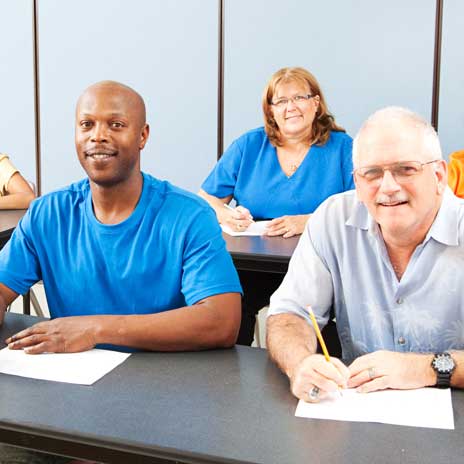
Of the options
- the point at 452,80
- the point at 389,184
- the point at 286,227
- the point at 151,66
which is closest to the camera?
the point at 389,184

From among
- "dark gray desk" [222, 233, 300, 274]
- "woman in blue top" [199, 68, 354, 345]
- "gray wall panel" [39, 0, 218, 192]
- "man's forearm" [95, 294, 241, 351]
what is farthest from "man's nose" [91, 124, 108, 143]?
"gray wall panel" [39, 0, 218, 192]

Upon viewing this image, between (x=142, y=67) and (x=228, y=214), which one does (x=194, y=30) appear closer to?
(x=142, y=67)

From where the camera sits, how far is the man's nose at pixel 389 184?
1.56 meters

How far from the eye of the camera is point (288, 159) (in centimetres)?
333

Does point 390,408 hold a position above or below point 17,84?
below

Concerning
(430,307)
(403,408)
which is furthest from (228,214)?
(403,408)

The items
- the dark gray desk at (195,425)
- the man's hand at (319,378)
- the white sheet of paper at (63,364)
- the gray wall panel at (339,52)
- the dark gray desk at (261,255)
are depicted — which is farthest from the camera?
the gray wall panel at (339,52)

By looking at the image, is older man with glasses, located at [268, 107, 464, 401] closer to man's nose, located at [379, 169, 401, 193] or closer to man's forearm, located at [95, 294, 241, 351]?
man's nose, located at [379, 169, 401, 193]

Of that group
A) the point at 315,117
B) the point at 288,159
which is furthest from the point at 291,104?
the point at 288,159

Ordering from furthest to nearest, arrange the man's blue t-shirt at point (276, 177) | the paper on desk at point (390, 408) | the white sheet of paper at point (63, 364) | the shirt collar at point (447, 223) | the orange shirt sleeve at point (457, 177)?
the man's blue t-shirt at point (276, 177)
the orange shirt sleeve at point (457, 177)
the shirt collar at point (447, 223)
the white sheet of paper at point (63, 364)
the paper on desk at point (390, 408)

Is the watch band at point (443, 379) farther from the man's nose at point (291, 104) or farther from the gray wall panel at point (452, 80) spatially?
the gray wall panel at point (452, 80)

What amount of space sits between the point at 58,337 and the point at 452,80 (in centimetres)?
329

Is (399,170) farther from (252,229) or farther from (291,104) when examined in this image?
(291,104)

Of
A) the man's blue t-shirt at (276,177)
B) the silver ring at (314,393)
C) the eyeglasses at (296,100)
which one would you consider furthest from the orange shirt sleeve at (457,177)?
the silver ring at (314,393)
